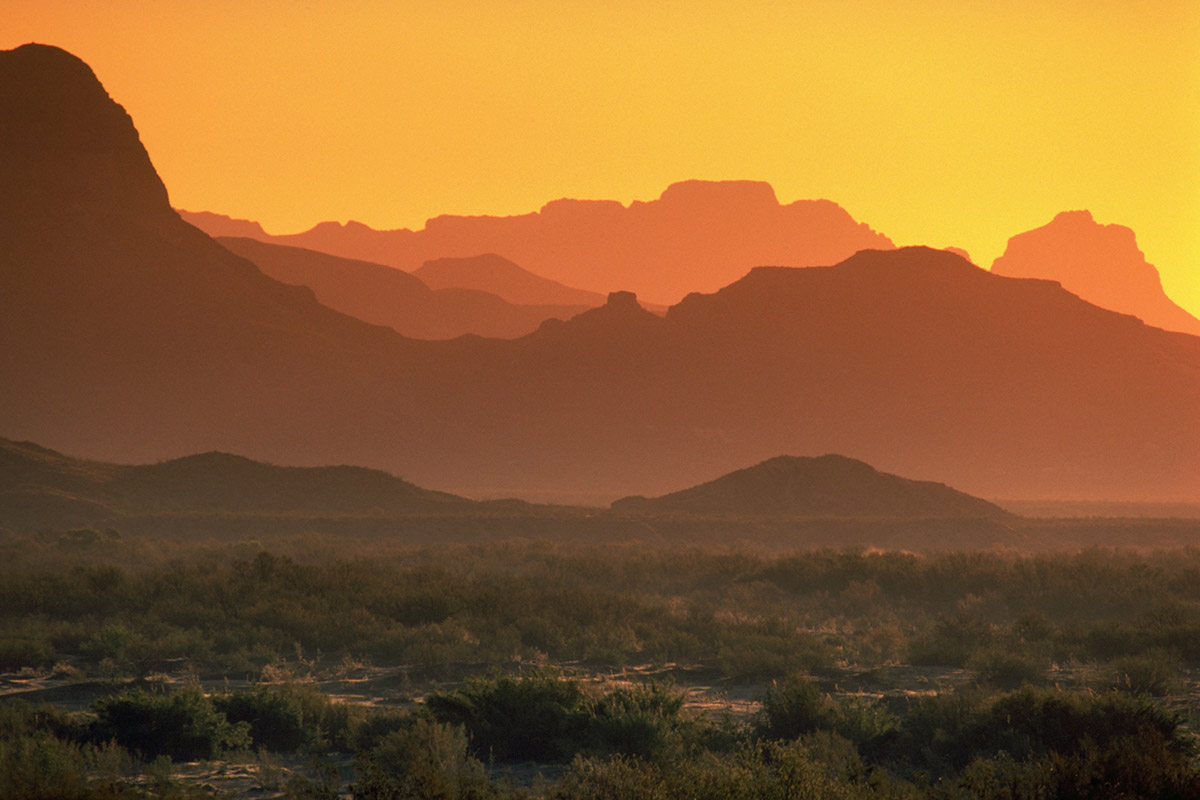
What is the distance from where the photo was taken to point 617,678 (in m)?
17.1

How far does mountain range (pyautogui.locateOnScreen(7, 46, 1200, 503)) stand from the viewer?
12350 cm

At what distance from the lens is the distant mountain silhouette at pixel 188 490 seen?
5722 centimetres

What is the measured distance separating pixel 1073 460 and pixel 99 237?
115572mm

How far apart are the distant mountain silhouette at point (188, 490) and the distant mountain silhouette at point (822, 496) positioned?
597 inches

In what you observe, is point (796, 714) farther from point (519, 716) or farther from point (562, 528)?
point (562, 528)

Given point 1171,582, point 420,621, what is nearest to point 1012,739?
point 420,621

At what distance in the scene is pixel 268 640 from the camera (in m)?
19.5

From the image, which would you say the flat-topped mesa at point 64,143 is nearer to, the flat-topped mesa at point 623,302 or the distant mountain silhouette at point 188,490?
the flat-topped mesa at point 623,302

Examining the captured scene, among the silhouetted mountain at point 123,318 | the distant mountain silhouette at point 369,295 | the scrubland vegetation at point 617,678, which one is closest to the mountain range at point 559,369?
the silhouetted mountain at point 123,318

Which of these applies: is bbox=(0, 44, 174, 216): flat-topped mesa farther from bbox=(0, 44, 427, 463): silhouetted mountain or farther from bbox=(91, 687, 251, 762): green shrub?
bbox=(91, 687, 251, 762): green shrub

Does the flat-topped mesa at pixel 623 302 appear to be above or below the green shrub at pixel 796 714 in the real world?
above

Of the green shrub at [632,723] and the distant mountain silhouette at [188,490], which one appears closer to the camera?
the green shrub at [632,723]

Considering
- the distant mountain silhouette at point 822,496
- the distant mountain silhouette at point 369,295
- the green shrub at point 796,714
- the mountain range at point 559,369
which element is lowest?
the green shrub at point 796,714

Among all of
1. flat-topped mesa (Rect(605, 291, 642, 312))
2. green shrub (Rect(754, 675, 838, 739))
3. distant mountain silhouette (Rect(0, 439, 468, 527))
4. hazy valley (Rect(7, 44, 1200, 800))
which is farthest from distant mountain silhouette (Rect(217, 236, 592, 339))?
green shrub (Rect(754, 675, 838, 739))
